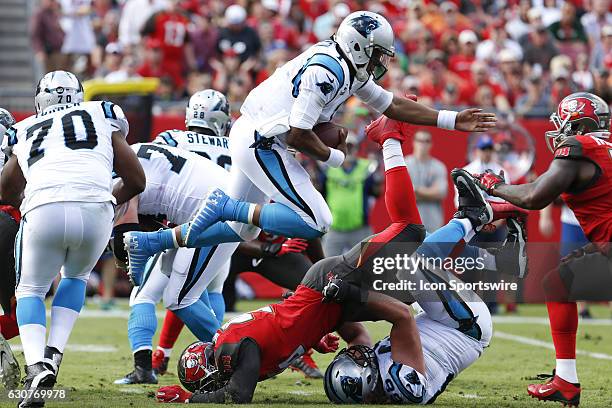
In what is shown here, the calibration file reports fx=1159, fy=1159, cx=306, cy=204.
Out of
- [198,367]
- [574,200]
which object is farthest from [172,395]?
[574,200]

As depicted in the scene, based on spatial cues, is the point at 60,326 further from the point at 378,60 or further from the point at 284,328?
the point at 378,60

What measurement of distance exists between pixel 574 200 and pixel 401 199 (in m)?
1.06

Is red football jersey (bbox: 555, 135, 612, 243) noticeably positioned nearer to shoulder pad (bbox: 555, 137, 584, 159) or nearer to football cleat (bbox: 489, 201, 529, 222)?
shoulder pad (bbox: 555, 137, 584, 159)

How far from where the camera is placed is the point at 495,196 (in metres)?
6.37

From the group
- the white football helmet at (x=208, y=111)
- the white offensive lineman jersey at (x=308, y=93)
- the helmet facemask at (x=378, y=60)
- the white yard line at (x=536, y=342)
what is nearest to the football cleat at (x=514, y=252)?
the white offensive lineman jersey at (x=308, y=93)

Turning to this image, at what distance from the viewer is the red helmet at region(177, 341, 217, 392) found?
20.0 feet

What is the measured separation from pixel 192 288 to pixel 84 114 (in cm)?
163

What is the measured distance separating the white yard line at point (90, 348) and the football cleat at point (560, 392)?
3905 mm

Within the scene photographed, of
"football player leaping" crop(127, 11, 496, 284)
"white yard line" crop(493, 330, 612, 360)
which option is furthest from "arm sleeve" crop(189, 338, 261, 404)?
"white yard line" crop(493, 330, 612, 360)

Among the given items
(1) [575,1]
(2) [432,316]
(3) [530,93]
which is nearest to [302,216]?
(2) [432,316]

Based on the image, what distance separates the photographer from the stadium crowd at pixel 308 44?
1457 cm

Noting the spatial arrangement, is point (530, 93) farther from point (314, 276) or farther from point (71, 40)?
point (314, 276)

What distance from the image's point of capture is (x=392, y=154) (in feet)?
22.6

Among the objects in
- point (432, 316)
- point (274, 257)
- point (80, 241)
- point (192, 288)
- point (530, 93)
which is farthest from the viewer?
point (530, 93)
